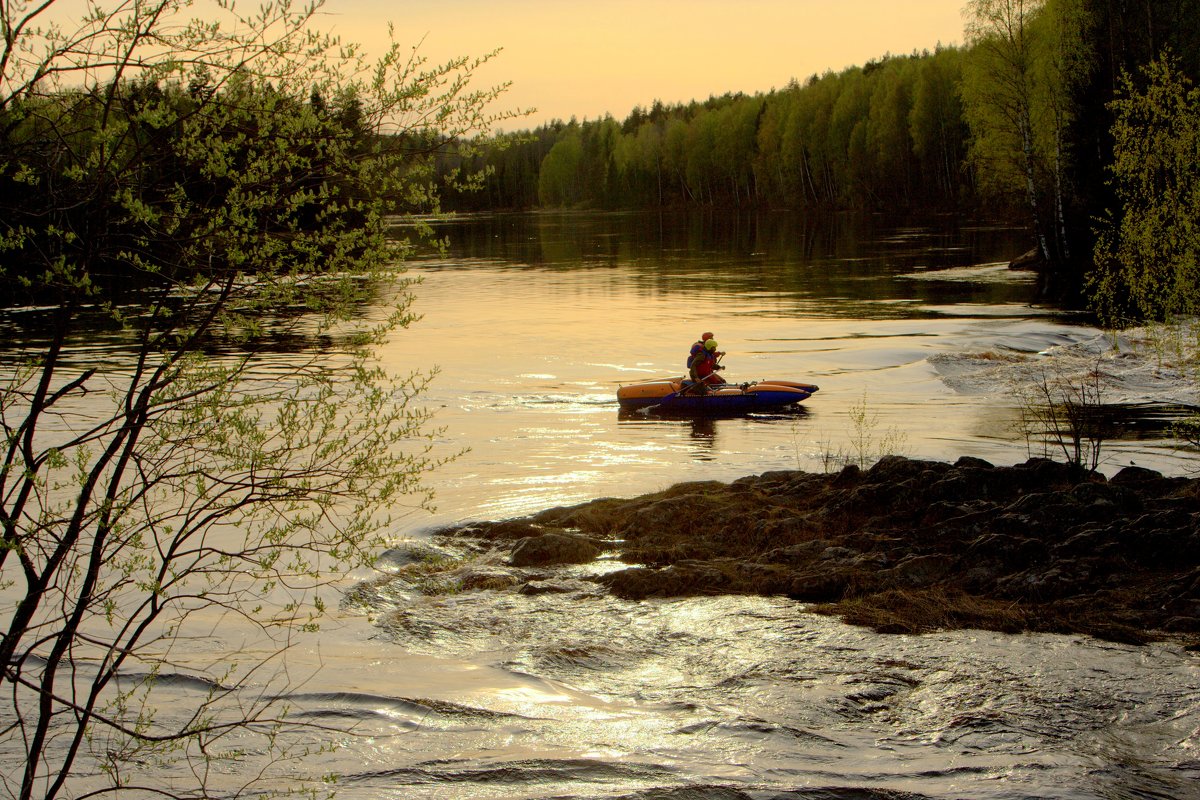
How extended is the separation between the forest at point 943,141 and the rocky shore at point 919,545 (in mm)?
4802

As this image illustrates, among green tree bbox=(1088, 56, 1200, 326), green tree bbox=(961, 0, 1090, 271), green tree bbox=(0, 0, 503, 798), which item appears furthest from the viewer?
green tree bbox=(961, 0, 1090, 271)

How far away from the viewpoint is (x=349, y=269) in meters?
5.63

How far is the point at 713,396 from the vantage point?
2075cm

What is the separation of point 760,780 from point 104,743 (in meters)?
4.74

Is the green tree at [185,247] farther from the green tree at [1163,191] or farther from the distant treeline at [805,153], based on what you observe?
the distant treeline at [805,153]

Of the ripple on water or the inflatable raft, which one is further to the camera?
the inflatable raft

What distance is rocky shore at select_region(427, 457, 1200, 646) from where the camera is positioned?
985 centimetres

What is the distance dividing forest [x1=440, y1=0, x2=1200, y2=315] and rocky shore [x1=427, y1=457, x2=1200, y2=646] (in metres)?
4.80

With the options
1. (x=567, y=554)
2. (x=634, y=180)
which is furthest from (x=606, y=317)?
(x=634, y=180)

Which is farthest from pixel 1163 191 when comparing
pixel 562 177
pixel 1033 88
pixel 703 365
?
pixel 562 177

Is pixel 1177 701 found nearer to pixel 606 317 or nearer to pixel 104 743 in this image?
pixel 104 743

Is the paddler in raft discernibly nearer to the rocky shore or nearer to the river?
the river

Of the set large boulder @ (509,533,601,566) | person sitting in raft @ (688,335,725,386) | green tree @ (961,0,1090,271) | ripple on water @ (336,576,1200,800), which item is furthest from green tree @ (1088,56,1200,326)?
green tree @ (961,0,1090,271)

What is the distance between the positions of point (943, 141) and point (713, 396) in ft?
237
